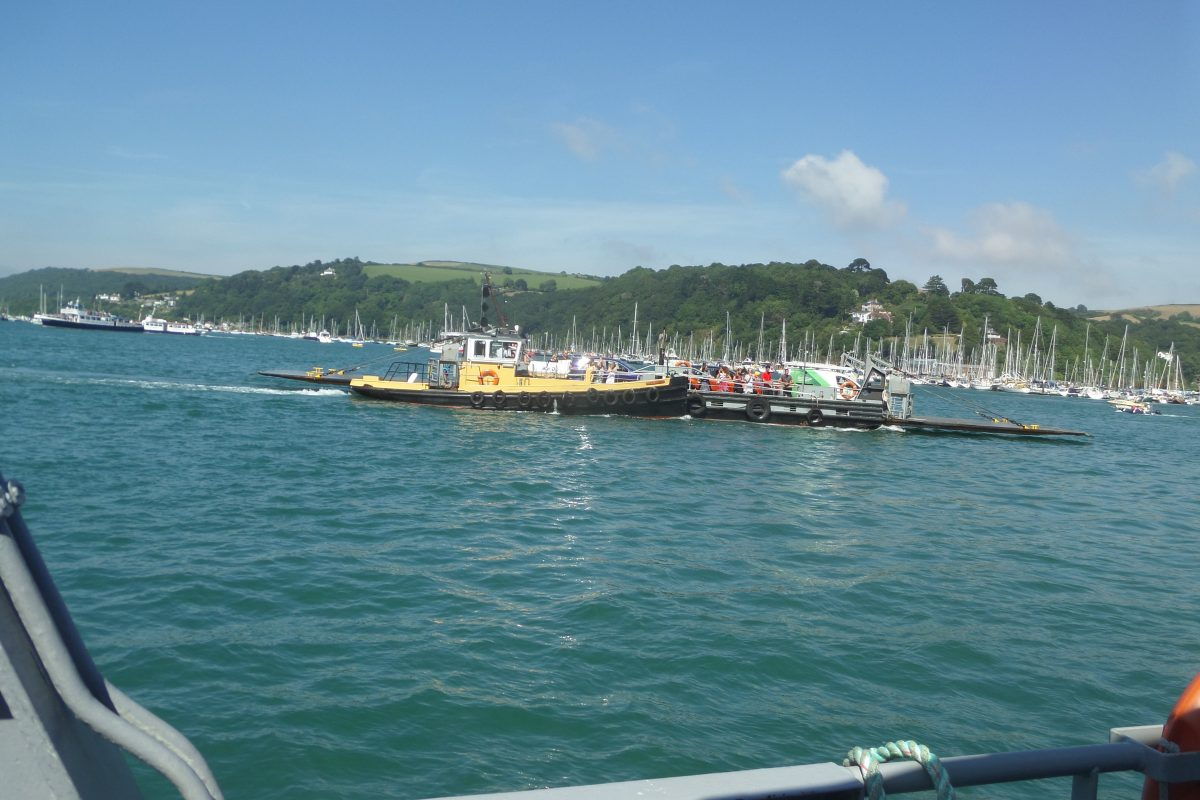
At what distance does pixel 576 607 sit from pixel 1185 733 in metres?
8.87

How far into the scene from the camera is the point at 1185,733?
9.01 feet

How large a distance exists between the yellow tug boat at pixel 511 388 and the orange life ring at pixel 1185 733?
108ft

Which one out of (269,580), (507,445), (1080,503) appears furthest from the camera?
(507,445)

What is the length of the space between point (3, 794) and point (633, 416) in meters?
34.7

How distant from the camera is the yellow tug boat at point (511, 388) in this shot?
118ft

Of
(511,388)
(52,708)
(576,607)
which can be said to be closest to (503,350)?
(511,388)

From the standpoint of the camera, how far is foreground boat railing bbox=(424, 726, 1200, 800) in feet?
7.50

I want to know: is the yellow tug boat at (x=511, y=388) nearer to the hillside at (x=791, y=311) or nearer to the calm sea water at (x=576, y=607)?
the calm sea water at (x=576, y=607)

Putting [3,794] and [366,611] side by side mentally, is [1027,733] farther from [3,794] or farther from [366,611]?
[3,794]

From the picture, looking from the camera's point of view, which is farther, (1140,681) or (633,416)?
(633,416)

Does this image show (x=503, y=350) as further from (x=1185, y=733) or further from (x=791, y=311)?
(x=791, y=311)

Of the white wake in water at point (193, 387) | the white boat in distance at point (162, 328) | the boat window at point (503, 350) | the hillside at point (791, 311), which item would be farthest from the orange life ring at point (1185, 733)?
the white boat in distance at point (162, 328)

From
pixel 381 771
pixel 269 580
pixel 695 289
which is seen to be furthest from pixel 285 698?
pixel 695 289

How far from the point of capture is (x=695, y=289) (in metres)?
176
